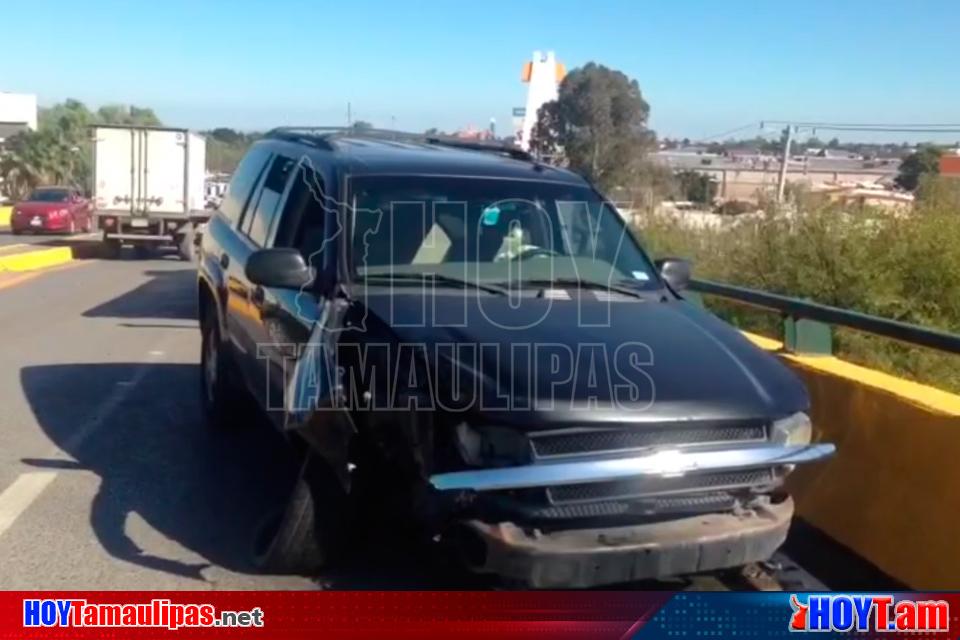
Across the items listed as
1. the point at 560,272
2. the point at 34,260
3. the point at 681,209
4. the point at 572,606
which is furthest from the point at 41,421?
the point at 34,260

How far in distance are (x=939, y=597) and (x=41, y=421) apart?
6.09 metres

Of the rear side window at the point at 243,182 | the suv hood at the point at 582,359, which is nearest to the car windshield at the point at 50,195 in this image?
the rear side window at the point at 243,182

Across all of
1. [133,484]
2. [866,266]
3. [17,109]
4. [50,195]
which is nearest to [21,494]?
[133,484]

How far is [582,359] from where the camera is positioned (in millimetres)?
4715

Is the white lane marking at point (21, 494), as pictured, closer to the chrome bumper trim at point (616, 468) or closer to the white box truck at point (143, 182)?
the chrome bumper trim at point (616, 468)

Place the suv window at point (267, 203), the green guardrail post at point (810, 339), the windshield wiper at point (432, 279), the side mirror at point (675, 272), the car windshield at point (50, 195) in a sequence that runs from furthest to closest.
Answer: the car windshield at point (50, 195) → the suv window at point (267, 203) → the green guardrail post at point (810, 339) → the side mirror at point (675, 272) → the windshield wiper at point (432, 279)

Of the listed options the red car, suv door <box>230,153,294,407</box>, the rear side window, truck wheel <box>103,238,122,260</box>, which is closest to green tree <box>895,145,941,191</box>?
the rear side window

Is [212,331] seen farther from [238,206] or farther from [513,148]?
[513,148]

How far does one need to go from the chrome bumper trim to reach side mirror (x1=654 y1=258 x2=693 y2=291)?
1.83m

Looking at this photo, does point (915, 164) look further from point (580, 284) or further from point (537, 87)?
point (580, 284)

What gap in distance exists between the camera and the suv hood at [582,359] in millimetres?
4363

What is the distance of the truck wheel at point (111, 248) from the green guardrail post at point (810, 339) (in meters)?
22.5

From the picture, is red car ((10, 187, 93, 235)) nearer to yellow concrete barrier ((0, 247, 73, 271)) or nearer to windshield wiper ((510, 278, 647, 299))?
yellow concrete barrier ((0, 247, 73, 271))

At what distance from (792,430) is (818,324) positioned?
2098 mm
